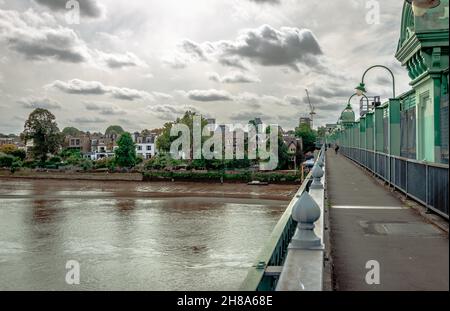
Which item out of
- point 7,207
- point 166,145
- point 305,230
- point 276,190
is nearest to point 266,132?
point 166,145

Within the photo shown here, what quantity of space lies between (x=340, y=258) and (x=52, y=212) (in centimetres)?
4940

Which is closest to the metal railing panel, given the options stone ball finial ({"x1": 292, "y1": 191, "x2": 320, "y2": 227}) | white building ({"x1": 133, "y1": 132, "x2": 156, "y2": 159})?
stone ball finial ({"x1": 292, "y1": 191, "x2": 320, "y2": 227})

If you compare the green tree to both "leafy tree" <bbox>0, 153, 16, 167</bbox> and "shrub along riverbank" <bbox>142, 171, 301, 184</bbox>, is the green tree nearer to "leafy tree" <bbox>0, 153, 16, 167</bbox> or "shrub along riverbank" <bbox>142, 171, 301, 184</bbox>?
"shrub along riverbank" <bbox>142, 171, 301, 184</bbox>

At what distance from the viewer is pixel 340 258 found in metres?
5.96

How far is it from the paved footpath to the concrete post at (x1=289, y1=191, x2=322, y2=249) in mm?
582

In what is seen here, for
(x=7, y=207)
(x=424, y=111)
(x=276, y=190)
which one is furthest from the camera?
(x=276, y=190)

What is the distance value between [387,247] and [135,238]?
3049 cm

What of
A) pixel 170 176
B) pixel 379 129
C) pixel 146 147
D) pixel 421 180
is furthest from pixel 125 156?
pixel 421 180

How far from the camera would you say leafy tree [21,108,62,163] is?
107500mm

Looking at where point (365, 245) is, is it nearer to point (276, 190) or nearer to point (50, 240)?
point (50, 240)

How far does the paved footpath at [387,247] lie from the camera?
489cm

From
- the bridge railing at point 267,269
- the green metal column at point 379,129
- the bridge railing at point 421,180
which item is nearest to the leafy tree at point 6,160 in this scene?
the green metal column at point 379,129

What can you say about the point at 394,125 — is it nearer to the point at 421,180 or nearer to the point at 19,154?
the point at 421,180
